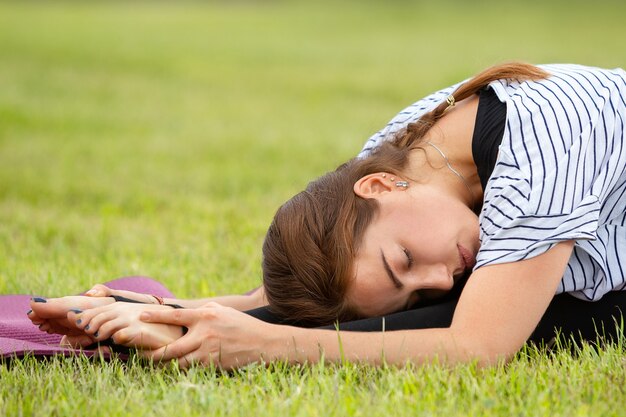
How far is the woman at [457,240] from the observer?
10.3ft

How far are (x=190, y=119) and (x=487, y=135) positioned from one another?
9.36 metres

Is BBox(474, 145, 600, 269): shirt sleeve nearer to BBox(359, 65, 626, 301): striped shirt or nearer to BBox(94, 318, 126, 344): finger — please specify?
BBox(359, 65, 626, 301): striped shirt

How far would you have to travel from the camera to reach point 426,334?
3162mm

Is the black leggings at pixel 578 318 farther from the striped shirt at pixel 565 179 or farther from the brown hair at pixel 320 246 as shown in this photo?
the brown hair at pixel 320 246

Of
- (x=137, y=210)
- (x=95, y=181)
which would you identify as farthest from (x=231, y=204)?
(x=95, y=181)

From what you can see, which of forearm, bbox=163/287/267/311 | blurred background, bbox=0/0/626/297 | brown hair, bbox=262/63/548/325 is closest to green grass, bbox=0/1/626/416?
blurred background, bbox=0/0/626/297

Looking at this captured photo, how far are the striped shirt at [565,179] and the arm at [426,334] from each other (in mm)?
87

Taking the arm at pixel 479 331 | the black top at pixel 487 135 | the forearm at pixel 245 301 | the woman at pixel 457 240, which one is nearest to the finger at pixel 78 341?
the woman at pixel 457 240

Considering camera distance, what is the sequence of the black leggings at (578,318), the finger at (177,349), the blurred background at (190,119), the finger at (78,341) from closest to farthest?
1. the finger at (177,349)
2. the finger at (78,341)
3. the black leggings at (578,318)
4. the blurred background at (190,119)

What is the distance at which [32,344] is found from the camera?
11.5 ft

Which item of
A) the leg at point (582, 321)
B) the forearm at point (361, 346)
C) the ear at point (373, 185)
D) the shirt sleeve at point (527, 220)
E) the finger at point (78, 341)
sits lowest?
the leg at point (582, 321)

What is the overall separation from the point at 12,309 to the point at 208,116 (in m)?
8.70

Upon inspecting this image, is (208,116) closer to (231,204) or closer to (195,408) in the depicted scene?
(231,204)

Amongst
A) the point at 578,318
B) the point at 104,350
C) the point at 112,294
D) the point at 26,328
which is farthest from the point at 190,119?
the point at 578,318
